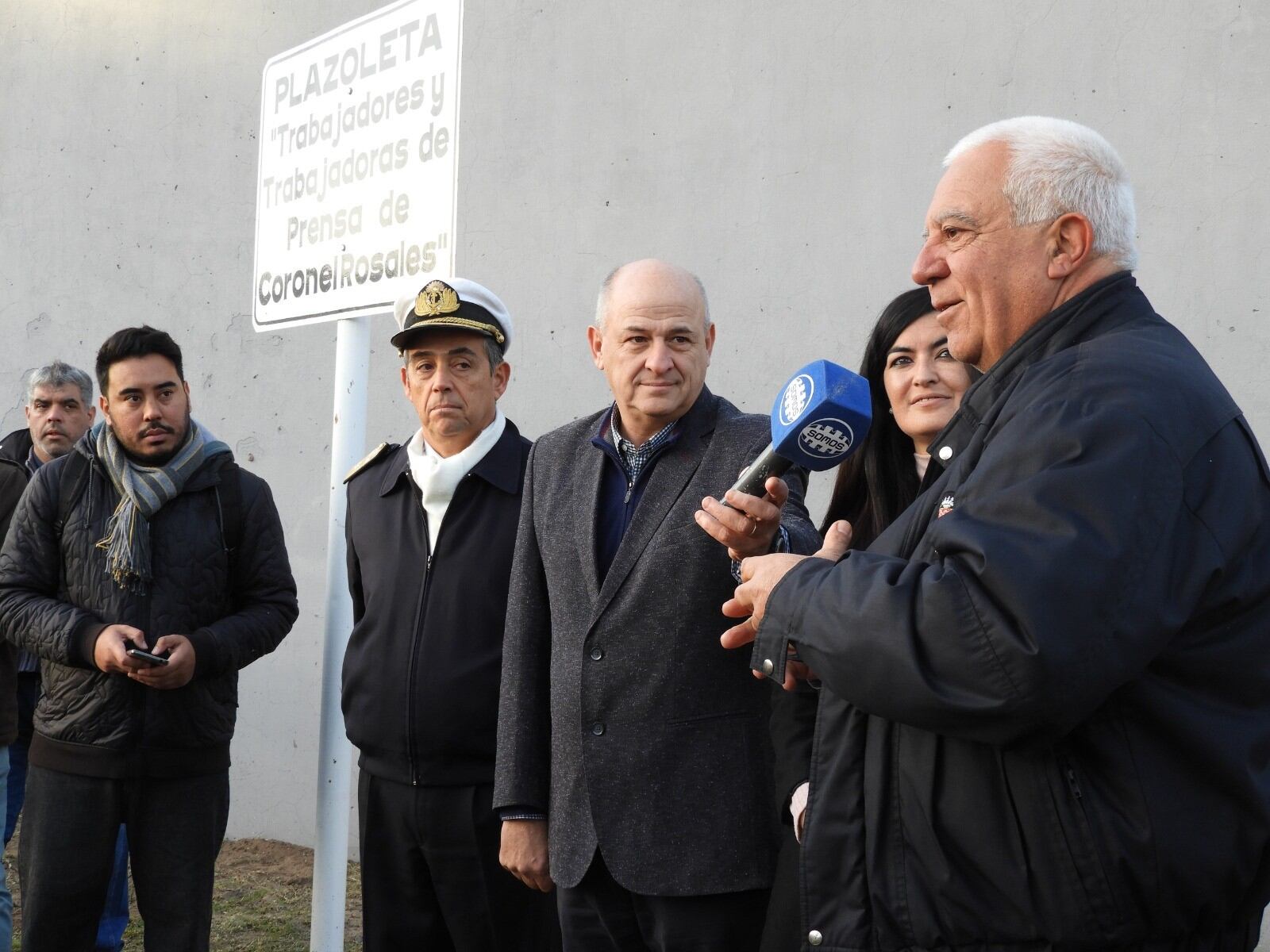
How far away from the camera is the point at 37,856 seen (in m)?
3.71

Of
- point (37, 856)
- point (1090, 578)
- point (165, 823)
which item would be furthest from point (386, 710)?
point (1090, 578)

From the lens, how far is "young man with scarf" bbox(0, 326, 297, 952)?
3.71 metres

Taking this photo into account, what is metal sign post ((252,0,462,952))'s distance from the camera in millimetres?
3242

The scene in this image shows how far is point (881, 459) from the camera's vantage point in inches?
118

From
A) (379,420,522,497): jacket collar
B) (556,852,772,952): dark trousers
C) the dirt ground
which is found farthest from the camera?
the dirt ground

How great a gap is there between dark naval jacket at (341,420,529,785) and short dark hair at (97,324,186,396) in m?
0.94

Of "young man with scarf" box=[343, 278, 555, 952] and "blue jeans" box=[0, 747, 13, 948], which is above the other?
"young man with scarf" box=[343, 278, 555, 952]

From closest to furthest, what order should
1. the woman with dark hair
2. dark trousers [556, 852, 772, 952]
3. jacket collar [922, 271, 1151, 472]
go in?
1. jacket collar [922, 271, 1151, 472]
2. dark trousers [556, 852, 772, 952]
3. the woman with dark hair

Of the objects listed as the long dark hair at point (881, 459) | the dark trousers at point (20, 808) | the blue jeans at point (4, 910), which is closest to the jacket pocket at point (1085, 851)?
the long dark hair at point (881, 459)

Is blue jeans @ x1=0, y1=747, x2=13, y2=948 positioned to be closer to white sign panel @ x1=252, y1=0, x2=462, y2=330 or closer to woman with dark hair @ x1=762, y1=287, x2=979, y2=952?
white sign panel @ x1=252, y1=0, x2=462, y2=330

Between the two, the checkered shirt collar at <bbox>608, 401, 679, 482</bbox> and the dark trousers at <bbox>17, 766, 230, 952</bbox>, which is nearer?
the checkered shirt collar at <bbox>608, 401, 679, 482</bbox>

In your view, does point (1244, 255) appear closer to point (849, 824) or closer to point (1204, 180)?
point (1204, 180)

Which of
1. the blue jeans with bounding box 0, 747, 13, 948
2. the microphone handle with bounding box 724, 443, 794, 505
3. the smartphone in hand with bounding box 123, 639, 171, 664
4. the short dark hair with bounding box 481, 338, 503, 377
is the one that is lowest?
the blue jeans with bounding box 0, 747, 13, 948

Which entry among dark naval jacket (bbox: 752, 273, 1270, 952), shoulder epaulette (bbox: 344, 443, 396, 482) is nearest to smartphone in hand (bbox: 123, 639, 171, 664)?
shoulder epaulette (bbox: 344, 443, 396, 482)
